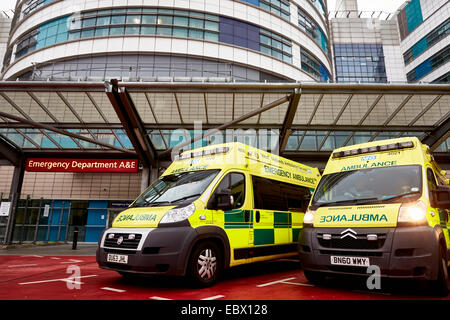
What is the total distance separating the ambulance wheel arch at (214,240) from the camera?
170 inches

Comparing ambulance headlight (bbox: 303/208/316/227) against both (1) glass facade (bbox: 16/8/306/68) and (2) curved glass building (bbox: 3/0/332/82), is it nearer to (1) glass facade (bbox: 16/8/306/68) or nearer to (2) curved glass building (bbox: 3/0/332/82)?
(2) curved glass building (bbox: 3/0/332/82)

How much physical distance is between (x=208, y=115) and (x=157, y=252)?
862 cm

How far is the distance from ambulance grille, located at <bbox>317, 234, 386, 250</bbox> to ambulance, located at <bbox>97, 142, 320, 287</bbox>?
1550 millimetres

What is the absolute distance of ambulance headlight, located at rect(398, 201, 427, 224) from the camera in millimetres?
3838

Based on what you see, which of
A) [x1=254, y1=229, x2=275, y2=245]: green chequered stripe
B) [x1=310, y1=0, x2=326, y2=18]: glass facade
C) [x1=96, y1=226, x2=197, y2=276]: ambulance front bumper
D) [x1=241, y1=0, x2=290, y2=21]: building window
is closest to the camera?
[x1=96, y1=226, x2=197, y2=276]: ambulance front bumper

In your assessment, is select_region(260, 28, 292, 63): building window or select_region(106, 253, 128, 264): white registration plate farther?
select_region(260, 28, 292, 63): building window

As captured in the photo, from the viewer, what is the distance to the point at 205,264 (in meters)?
4.55

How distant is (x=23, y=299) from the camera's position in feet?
12.6

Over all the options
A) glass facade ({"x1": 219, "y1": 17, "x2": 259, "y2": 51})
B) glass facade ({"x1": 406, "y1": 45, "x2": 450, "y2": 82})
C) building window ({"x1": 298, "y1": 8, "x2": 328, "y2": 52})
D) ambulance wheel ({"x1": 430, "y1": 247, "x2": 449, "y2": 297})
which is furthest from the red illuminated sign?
glass facade ({"x1": 406, "y1": 45, "x2": 450, "y2": 82})

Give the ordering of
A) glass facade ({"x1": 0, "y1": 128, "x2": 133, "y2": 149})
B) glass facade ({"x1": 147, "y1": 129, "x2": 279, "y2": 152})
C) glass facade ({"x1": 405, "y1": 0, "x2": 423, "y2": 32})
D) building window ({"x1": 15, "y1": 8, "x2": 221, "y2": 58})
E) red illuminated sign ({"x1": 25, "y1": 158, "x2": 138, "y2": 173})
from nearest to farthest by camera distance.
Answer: glass facade ({"x1": 147, "y1": 129, "x2": 279, "y2": 152}), glass facade ({"x1": 0, "y1": 128, "x2": 133, "y2": 149}), red illuminated sign ({"x1": 25, "y1": 158, "x2": 138, "y2": 173}), building window ({"x1": 15, "y1": 8, "x2": 221, "y2": 58}), glass facade ({"x1": 405, "y1": 0, "x2": 423, "y2": 32})

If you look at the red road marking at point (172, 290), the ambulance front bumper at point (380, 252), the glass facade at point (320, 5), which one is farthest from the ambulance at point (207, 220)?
the glass facade at point (320, 5)

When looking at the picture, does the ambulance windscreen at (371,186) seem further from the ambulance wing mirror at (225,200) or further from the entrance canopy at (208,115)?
the entrance canopy at (208,115)

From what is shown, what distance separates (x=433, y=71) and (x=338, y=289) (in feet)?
143

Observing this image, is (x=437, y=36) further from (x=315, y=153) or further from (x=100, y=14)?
(x=100, y=14)
